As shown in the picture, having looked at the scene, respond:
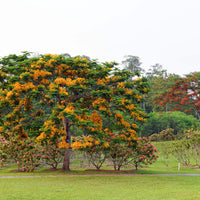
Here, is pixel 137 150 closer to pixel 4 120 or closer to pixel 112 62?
pixel 112 62

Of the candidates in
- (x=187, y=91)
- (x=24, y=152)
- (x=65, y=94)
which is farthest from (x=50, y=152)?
(x=187, y=91)

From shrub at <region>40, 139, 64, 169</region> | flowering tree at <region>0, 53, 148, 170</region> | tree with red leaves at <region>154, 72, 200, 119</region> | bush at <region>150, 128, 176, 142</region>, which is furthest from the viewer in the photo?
bush at <region>150, 128, 176, 142</region>

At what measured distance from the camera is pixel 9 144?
2106 cm

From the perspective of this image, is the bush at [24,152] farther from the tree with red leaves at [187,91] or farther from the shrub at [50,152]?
the tree with red leaves at [187,91]

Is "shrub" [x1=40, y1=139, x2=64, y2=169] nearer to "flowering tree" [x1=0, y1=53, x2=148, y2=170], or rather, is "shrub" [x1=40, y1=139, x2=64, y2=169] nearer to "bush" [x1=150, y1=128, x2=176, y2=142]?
"flowering tree" [x1=0, y1=53, x2=148, y2=170]

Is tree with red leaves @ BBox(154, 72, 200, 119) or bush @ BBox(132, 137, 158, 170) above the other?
tree with red leaves @ BBox(154, 72, 200, 119)

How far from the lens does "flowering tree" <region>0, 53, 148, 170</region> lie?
1619cm

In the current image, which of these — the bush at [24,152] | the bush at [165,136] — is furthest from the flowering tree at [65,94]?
the bush at [165,136]

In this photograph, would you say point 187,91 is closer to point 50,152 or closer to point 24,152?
point 50,152

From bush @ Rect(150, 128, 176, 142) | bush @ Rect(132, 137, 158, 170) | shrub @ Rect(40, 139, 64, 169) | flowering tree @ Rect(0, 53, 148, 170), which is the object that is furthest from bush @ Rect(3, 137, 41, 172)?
bush @ Rect(150, 128, 176, 142)

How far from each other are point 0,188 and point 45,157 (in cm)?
785

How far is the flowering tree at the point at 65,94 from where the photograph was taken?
1619cm

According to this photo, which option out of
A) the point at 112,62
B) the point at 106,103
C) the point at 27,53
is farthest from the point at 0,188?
the point at 112,62

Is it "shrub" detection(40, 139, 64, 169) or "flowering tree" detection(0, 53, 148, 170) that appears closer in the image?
"flowering tree" detection(0, 53, 148, 170)
